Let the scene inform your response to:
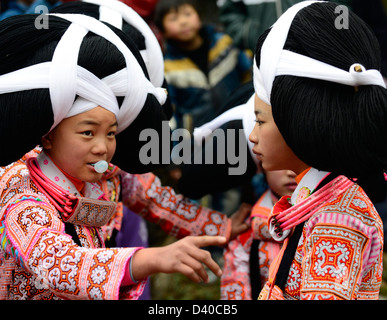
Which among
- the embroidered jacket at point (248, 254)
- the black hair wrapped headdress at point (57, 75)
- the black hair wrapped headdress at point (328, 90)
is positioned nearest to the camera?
the black hair wrapped headdress at point (328, 90)

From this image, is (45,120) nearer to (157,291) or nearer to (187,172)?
(187,172)

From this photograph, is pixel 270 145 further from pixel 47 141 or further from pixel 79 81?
pixel 47 141

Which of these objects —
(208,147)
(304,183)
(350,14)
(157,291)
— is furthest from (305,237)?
(157,291)

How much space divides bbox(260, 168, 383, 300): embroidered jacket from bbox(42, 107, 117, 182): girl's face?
683 millimetres

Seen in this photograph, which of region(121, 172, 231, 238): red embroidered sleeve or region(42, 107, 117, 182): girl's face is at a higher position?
region(42, 107, 117, 182): girl's face

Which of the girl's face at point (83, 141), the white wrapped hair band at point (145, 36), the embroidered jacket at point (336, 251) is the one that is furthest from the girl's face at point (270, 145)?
the white wrapped hair band at point (145, 36)

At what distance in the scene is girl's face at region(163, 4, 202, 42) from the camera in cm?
444

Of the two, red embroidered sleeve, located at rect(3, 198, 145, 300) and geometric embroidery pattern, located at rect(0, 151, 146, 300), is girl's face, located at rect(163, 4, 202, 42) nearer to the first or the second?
geometric embroidery pattern, located at rect(0, 151, 146, 300)

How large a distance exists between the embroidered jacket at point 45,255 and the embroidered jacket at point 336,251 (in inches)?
20.0

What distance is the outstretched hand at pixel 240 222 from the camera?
116 inches

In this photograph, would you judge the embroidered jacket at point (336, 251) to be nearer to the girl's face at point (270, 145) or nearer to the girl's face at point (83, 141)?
the girl's face at point (270, 145)

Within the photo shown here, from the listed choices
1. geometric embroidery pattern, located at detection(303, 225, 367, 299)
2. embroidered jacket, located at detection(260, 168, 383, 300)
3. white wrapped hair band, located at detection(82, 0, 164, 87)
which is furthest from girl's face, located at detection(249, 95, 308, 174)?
white wrapped hair band, located at detection(82, 0, 164, 87)

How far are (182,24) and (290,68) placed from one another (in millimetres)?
2574

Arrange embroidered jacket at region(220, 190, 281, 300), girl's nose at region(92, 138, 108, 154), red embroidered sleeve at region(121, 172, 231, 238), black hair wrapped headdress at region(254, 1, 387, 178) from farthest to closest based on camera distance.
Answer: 1. red embroidered sleeve at region(121, 172, 231, 238)
2. embroidered jacket at region(220, 190, 281, 300)
3. girl's nose at region(92, 138, 108, 154)
4. black hair wrapped headdress at region(254, 1, 387, 178)
